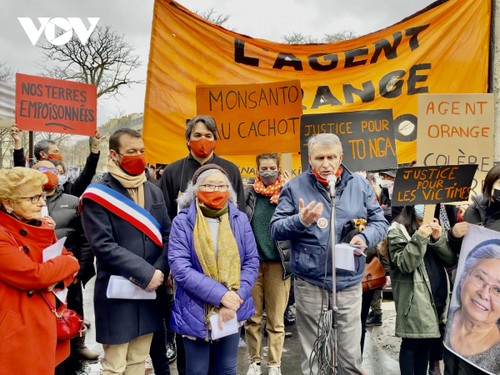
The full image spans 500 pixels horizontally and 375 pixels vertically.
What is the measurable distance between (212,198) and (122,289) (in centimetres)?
84

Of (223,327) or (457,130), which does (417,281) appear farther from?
(223,327)

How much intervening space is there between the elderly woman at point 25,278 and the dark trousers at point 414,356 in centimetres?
249

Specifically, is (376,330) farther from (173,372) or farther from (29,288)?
(29,288)

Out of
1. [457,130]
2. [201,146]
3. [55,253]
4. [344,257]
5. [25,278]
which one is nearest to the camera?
[25,278]

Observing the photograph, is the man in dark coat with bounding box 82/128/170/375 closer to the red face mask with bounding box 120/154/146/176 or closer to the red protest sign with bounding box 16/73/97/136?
the red face mask with bounding box 120/154/146/176

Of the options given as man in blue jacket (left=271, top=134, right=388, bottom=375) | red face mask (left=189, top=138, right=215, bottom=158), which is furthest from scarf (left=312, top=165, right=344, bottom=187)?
red face mask (left=189, top=138, right=215, bottom=158)

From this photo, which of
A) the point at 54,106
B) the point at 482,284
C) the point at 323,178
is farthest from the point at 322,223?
the point at 54,106

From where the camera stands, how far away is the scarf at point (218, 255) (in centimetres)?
302

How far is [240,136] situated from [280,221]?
1716 millimetres

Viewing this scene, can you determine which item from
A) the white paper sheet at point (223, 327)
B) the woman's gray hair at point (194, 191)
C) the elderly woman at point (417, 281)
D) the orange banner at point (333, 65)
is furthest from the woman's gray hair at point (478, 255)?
the orange banner at point (333, 65)

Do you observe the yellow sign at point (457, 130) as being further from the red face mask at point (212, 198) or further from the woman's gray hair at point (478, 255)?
the red face mask at point (212, 198)

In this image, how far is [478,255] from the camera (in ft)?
9.54

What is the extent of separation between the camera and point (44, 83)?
4.77 m

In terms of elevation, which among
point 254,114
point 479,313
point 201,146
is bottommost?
point 479,313
